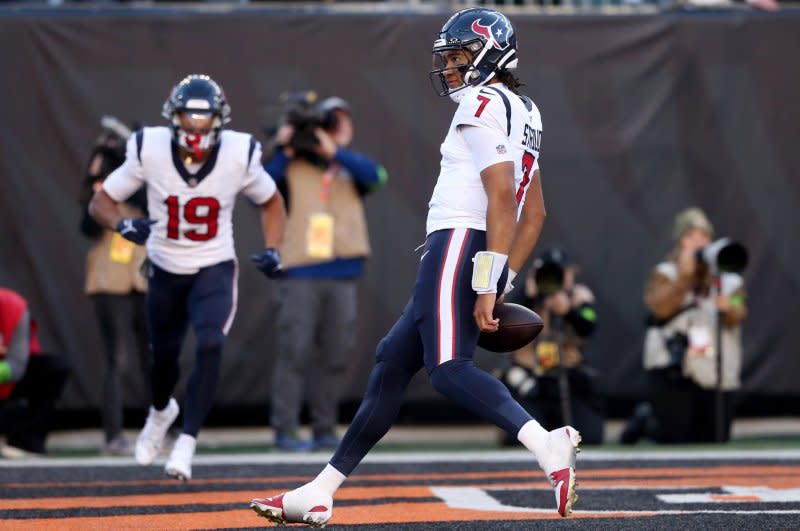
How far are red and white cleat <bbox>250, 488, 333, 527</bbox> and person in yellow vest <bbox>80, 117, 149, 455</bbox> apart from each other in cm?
408

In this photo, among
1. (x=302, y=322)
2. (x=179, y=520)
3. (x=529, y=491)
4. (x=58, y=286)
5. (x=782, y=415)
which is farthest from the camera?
(x=782, y=415)

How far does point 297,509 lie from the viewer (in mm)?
5090

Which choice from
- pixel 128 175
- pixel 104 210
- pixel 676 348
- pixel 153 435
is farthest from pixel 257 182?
pixel 676 348

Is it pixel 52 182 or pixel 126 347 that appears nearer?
pixel 126 347

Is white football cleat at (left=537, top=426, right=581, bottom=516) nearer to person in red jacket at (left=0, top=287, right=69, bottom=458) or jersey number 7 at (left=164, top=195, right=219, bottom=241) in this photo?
jersey number 7 at (left=164, top=195, right=219, bottom=241)

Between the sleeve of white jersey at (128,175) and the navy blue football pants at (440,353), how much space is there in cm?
230

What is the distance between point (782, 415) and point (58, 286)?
5.04 meters

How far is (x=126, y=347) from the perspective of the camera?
9.22 meters

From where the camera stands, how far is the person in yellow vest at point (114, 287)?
897cm

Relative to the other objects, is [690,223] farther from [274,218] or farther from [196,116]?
[196,116]

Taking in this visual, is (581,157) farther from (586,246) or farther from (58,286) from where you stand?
(58,286)

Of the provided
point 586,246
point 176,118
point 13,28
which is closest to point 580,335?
point 586,246

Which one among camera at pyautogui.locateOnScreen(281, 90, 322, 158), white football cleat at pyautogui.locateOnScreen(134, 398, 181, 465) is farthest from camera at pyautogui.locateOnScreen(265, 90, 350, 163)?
white football cleat at pyautogui.locateOnScreen(134, 398, 181, 465)

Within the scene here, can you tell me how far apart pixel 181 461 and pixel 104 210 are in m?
1.27
